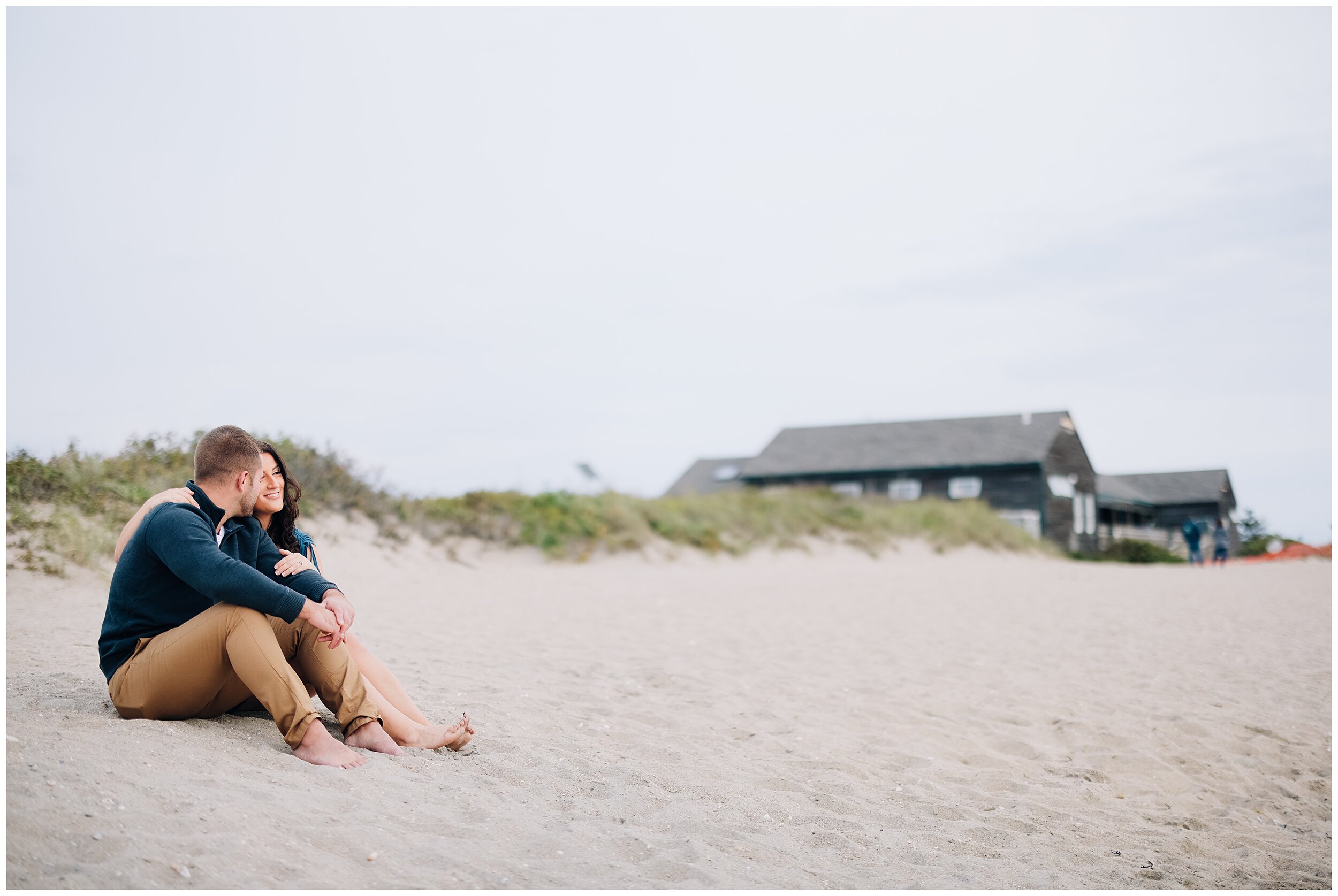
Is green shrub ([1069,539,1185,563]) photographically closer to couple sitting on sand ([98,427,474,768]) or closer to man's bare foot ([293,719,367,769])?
couple sitting on sand ([98,427,474,768])

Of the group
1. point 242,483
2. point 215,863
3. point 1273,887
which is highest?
point 242,483

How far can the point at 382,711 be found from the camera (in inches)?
159

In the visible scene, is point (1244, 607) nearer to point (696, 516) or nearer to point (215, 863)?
point (696, 516)

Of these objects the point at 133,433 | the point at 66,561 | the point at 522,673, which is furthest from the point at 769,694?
the point at 133,433

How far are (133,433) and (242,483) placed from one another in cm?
877

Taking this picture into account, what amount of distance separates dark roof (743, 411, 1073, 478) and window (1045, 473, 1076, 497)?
1112 millimetres

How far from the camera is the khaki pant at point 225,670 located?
354 centimetres

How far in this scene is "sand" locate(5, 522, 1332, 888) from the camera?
118 inches

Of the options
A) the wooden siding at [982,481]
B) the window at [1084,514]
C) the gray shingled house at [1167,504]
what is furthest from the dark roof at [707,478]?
the gray shingled house at [1167,504]

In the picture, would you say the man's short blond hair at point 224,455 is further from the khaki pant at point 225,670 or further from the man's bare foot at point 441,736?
the man's bare foot at point 441,736

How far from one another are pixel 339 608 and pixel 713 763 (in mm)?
1975

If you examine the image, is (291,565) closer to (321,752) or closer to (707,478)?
(321,752)

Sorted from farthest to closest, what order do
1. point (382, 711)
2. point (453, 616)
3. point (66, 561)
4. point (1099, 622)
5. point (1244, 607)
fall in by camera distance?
point (1244, 607), point (1099, 622), point (453, 616), point (66, 561), point (382, 711)

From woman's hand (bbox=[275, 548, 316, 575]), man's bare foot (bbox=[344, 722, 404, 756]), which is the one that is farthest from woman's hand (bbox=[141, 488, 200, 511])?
man's bare foot (bbox=[344, 722, 404, 756])
